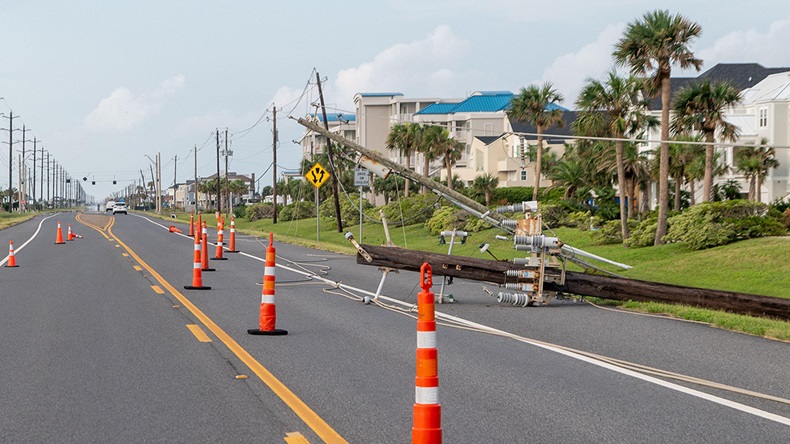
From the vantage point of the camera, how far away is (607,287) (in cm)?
1434

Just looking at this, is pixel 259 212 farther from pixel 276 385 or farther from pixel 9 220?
pixel 276 385

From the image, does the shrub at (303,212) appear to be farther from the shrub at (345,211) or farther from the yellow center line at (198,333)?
the yellow center line at (198,333)

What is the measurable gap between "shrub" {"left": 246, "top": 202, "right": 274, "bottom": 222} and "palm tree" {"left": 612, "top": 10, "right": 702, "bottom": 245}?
50.1 m

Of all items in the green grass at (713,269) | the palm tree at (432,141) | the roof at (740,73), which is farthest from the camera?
the roof at (740,73)

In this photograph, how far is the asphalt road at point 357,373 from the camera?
6.72 metres

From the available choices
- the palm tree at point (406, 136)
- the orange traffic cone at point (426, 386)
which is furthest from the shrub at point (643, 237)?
Result: the palm tree at point (406, 136)

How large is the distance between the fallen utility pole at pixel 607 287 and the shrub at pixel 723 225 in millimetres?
11817

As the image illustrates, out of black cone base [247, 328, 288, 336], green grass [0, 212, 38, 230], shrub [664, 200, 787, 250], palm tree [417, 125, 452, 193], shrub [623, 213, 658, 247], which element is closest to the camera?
black cone base [247, 328, 288, 336]

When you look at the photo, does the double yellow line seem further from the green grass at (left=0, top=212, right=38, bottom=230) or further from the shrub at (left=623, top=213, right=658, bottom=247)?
the green grass at (left=0, top=212, right=38, bottom=230)

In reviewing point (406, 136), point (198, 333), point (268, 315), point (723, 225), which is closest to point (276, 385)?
point (268, 315)

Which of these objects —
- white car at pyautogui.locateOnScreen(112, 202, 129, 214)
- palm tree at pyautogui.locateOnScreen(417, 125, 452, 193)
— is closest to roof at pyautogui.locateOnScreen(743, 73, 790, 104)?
palm tree at pyautogui.locateOnScreen(417, 125, 452, 193)

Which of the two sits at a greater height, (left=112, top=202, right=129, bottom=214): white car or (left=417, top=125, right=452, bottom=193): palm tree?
(left=417, top=125, right=452, bottom=193): palm tree

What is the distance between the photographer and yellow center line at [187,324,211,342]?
11070 mm

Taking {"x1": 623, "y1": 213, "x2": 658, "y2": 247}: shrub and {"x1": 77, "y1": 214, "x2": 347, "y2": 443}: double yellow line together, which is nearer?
{"x1": 77, "y1": 214, "x2": 347, "y2": 443}: double yellow line
